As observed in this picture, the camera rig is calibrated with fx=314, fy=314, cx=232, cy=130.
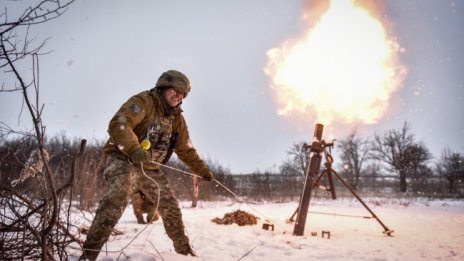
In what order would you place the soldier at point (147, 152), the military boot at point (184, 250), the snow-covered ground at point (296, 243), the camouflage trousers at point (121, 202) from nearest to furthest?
1. the camouflage trousers at point (121, 202)
2. the soldier at point (147, 152)
3. the military boot at point (184, 250)
4. the snow-covered ground at point (296, 243)

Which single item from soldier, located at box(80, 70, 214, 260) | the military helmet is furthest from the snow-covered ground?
the military helmet

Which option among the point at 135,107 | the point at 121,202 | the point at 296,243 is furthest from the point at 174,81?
the point at 296,243

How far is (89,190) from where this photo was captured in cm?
953

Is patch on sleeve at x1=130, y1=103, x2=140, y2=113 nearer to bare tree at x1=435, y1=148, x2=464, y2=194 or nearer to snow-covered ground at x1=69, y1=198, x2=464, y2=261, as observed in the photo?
snow-covered ground at x1=69, y1=198, x2=464, y2=261

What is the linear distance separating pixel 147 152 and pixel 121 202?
2.03 feet

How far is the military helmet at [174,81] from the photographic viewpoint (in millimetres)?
4043

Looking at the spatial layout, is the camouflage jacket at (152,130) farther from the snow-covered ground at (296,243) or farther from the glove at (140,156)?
the snow-covered ground at (296,243)

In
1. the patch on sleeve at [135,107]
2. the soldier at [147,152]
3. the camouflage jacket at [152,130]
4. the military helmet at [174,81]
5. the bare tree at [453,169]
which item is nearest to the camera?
the soldier at [147,152]

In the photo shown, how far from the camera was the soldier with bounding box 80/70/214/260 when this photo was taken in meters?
3.24

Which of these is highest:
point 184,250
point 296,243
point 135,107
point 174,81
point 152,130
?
point 174,81

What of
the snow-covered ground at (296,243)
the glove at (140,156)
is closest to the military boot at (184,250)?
the snow-covered ground at (296,243)

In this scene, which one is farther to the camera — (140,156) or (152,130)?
(152,130)

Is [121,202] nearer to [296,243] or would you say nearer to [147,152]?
[147,152]

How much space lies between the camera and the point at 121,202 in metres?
3.37
